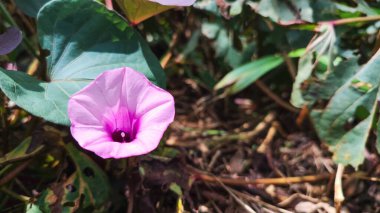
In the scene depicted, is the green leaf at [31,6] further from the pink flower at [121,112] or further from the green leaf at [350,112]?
the green leaf at [350,112]

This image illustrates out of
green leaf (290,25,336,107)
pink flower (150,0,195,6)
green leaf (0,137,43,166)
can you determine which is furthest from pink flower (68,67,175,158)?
green leaf (290,25,336,107)

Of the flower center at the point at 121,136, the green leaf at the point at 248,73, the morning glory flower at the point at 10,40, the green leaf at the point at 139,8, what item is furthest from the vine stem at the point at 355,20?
the morning glory flower at the point at 10,40

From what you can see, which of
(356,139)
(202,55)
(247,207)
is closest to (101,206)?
(247,207)

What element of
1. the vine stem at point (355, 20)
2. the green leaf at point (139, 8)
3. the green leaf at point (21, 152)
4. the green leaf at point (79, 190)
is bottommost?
the green leaf at point (79, 190)

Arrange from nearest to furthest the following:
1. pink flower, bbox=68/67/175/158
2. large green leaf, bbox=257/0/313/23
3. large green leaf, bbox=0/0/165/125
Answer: pink flower, bbox=68/67/175/158 → large green leaf, bbox=0/0/165/125 → large green leaf, bbox=257/0/313/23

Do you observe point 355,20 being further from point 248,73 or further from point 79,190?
point 79,190

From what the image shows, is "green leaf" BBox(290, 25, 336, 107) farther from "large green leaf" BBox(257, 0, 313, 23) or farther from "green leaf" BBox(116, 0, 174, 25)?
"green leaf" BBox(116, 0, 174, 25)
